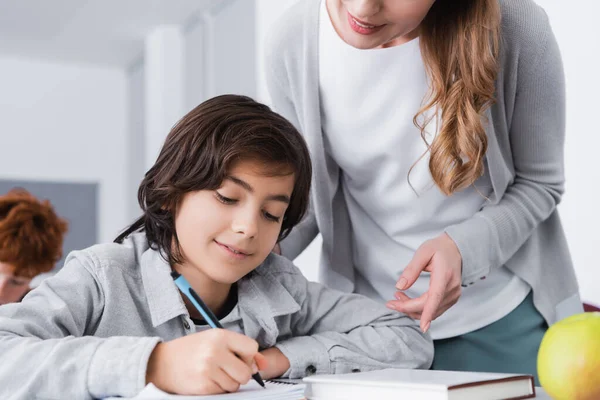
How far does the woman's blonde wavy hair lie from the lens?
42.3 inches

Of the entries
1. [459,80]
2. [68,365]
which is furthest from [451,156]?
[68,365]

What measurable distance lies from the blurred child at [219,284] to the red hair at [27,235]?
2.77 feet

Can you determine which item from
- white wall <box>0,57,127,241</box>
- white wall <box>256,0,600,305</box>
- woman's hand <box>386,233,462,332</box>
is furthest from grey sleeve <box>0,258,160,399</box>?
white wall <box>0,57,127,241</box>

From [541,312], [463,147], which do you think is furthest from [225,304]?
[541,312]

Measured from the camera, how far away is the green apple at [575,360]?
2.06 ft

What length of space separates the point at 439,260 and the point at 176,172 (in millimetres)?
378

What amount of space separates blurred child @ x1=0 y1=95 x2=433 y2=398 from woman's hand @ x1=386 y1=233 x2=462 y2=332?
2.7 inches

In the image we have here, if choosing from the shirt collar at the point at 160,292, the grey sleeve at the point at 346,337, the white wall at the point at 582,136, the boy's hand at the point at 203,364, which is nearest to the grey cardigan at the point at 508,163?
the grey sleeve at the point at 346,337

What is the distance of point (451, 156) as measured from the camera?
1.10 metres

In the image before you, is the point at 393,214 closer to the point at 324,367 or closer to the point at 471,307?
the point at 471,307

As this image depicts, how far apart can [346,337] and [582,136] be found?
4.86ft

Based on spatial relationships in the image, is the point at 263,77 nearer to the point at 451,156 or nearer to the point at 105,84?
the point at 451,156

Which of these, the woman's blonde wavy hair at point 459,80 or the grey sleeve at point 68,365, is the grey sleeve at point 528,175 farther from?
the grey sleeve at point 68,365

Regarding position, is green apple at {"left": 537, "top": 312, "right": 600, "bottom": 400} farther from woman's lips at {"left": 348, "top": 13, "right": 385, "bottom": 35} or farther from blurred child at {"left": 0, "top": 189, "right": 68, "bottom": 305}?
blurred child at {"left": 0, "top": 189, "right": 68, "bottom": 305}
